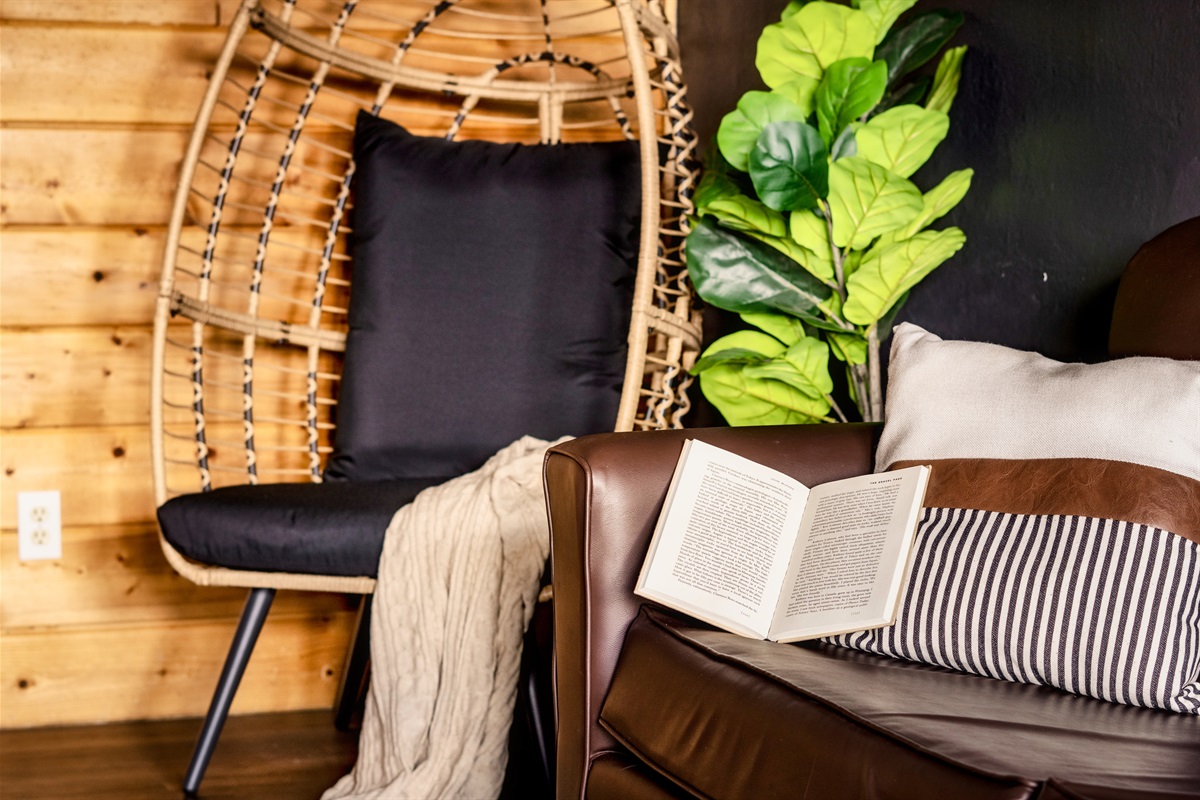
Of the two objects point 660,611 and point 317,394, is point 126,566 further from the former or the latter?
point 660,611

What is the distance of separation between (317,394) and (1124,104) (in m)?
1.45

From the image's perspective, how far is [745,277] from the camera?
1.63 meters

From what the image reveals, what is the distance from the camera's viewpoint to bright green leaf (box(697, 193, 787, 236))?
160cm

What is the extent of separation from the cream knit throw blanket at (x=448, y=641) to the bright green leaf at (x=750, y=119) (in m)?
0.59

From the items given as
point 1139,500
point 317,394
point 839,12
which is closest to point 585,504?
point 1139,500

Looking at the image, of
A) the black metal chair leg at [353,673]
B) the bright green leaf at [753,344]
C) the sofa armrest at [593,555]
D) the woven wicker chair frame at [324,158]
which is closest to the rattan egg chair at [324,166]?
the woven wicker chair frame at [324,158]

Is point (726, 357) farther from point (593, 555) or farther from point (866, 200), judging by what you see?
point (593, 555)

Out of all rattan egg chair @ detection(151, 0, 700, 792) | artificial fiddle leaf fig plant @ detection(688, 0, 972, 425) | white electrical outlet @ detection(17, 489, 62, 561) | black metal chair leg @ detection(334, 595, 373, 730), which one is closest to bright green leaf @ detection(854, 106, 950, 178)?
artificial fiddle leaf fig plant @ detection(688, 0, 972, 425)

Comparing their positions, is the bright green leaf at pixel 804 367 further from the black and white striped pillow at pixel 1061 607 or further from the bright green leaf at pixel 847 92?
the black and white striped pillow at pixel 1061 607

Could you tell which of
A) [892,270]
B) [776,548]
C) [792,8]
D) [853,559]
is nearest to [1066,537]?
[853,559]

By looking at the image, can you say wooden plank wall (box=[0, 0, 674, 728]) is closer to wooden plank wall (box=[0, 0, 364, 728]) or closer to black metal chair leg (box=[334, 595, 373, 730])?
wooden plank wall (box=[0, 0, 364, 728])

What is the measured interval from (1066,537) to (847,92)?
0.80 metres

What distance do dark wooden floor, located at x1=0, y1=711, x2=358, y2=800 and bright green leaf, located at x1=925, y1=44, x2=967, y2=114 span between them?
1.36 m

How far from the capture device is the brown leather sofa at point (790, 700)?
0.69m
